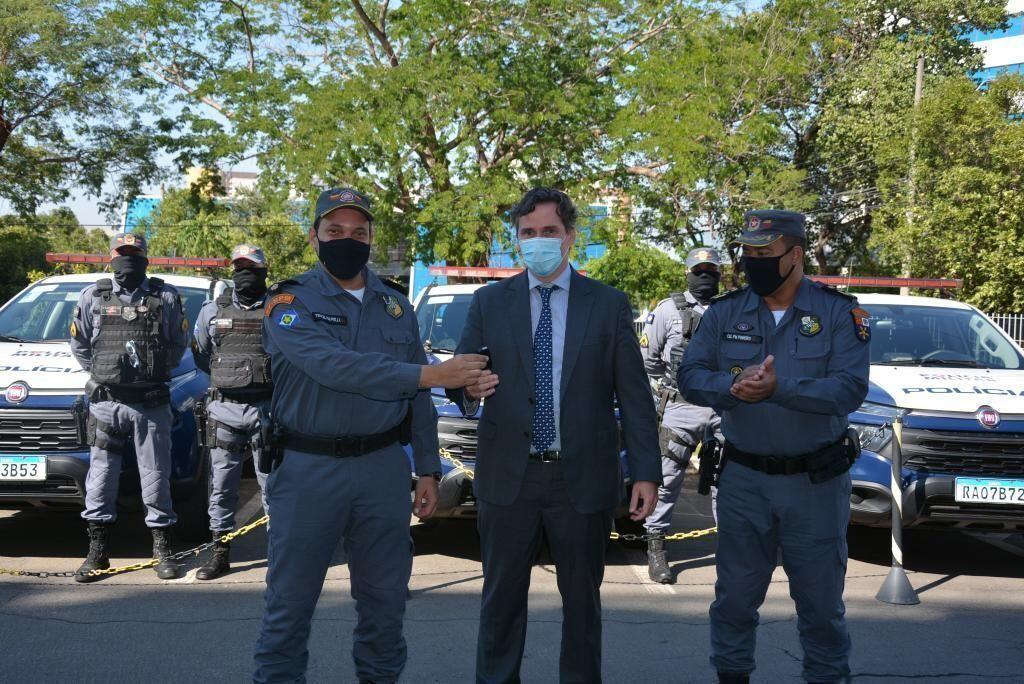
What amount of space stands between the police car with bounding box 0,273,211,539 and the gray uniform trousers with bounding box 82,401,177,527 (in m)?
0.12

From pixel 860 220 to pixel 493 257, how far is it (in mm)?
16201

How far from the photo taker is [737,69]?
2488 cm

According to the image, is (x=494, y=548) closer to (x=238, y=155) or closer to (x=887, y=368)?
(x=887, y=368)

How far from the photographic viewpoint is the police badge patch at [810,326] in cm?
412

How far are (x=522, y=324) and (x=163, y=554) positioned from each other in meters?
3.75

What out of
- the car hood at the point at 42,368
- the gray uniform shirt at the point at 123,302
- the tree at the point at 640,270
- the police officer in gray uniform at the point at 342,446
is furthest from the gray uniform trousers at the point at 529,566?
the tree at the point at 640,270

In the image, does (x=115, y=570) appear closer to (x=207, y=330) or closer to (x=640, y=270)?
(x=207, y=330)

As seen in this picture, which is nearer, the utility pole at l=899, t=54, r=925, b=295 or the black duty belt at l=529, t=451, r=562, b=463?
the black duty belt at l=529, t=451, r=562, b=463

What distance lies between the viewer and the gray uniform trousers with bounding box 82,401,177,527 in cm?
632

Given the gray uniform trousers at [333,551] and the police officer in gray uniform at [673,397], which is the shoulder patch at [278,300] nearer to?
the gray uniform trousers at [333,551]

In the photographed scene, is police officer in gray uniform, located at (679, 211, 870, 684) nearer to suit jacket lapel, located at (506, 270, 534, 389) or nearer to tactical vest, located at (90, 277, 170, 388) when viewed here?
suit jacket lapel, located at (506, 270, 534, 389)

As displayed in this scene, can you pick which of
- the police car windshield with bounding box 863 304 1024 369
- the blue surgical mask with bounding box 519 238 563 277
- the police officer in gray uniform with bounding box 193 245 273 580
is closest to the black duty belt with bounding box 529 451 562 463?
the blue surgical mask with bounding box 519 238 563 277

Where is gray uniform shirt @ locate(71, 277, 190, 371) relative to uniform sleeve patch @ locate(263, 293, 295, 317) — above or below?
below

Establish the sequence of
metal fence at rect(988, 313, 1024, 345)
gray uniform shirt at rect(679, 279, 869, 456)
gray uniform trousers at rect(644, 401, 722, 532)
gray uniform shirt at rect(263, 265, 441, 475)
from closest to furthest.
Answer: gray uniform shirt at rect(263, 265, 441, 475), gray uniform shirt at rect(679, 279, 869, 456), gray uniform trousers at rect(644, 401, 722, 532), metal fence at rect(988, 313, 1024, 345)
